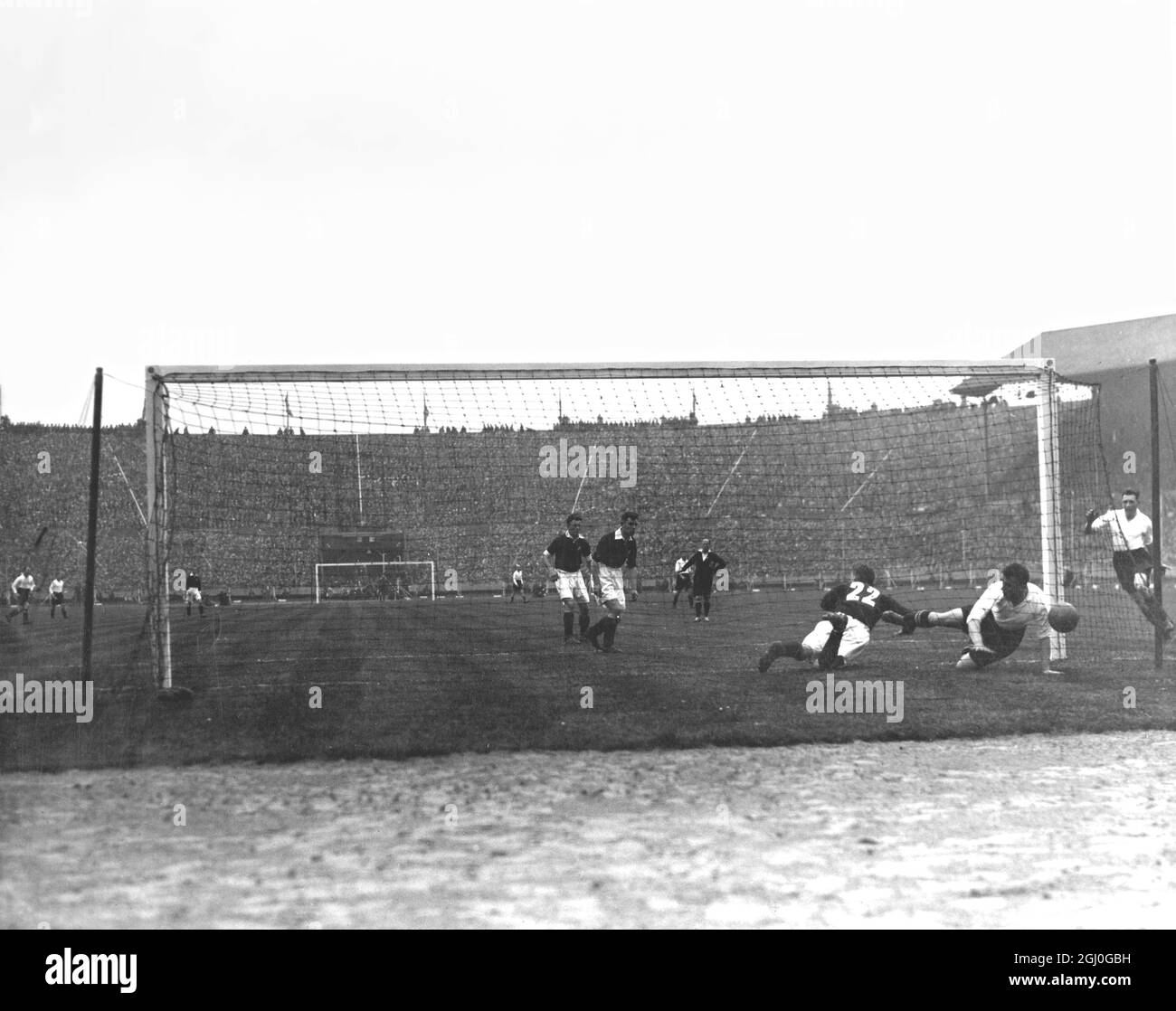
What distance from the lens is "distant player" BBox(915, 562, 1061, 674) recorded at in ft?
38.2

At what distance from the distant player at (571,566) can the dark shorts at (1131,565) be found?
6532 mm

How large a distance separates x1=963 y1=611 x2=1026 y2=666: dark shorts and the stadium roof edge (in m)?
2.54

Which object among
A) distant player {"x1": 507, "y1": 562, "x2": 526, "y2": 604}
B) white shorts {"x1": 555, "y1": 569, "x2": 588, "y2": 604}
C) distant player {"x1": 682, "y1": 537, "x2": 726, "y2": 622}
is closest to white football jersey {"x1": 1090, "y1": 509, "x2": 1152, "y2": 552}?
white shorts {"x1": 555, "y1": 569, "x2": 588, "y2": 604}

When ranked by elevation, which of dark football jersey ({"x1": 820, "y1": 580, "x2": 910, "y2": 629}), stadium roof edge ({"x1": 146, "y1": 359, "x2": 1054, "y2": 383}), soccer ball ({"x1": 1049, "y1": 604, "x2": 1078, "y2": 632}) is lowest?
soccer ball ({"x1": 1049, "y1": 604, "x2": 1078, "y2": 632})

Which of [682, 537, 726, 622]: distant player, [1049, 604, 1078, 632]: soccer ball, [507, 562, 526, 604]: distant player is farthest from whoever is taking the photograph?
[507, 562, 526, 604]: distant player

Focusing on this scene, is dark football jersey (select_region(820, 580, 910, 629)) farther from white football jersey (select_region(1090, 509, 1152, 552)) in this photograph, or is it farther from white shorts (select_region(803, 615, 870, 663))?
white football jersey (select_region(1090, 509, 1152, 552))

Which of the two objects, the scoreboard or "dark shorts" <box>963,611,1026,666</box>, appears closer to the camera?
"dark shorts" <box>963,611,1026,666</box>

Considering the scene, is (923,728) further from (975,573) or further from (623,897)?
(975,573)

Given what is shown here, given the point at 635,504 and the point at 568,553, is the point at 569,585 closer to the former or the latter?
the point at 568,553

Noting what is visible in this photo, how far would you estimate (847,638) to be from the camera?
1215 centimetres

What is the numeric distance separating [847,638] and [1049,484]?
263 centimetres

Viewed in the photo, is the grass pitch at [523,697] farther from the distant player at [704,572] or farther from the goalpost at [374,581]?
the goalpost at [374,581]

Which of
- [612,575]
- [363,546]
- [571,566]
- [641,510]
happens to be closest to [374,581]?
[363,546]
